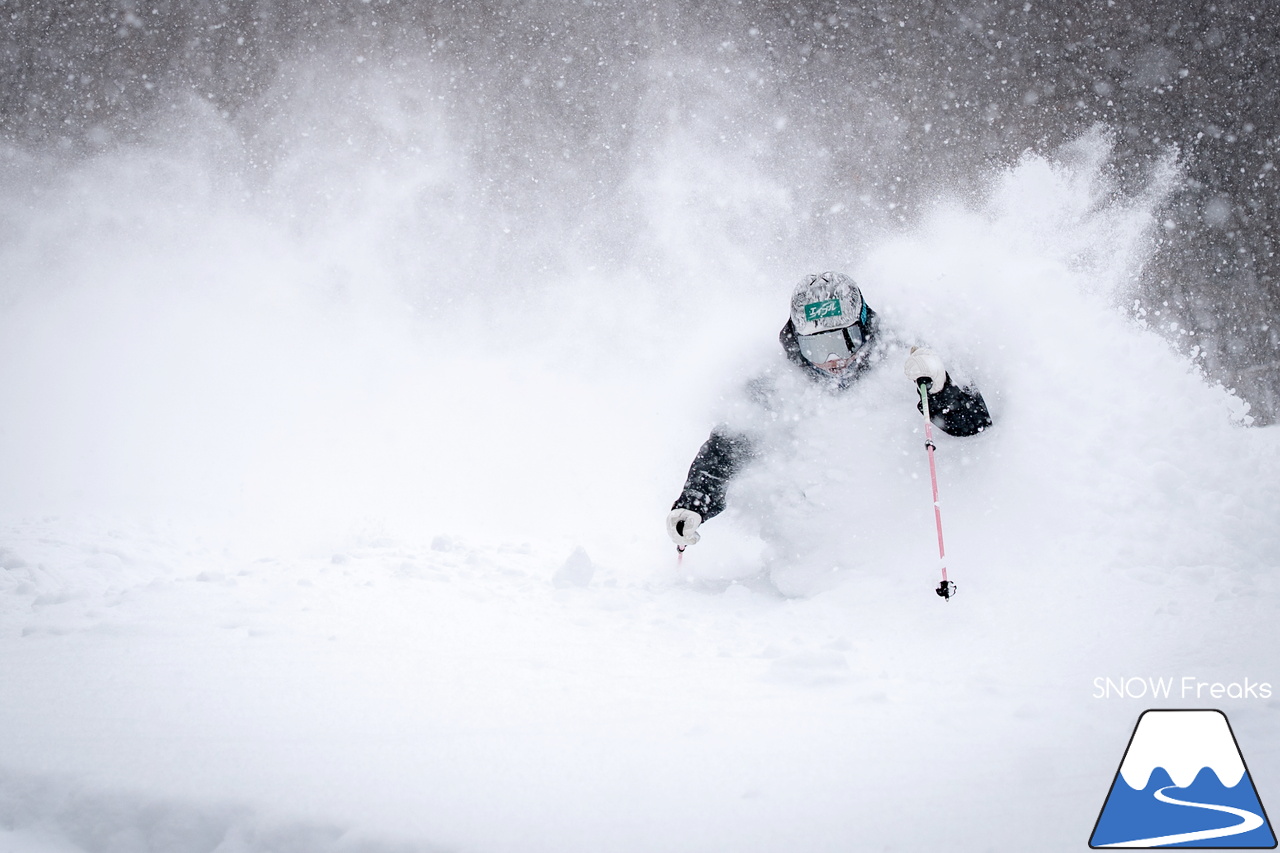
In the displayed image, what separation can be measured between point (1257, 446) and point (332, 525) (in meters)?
6.34

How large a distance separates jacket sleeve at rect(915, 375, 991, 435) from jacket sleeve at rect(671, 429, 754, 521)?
0.88 meters

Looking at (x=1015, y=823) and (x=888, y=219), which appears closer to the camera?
(x=1015, y=823)

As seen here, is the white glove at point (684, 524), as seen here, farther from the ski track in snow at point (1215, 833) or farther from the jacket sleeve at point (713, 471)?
the ski track in snow at point (1215, 833)

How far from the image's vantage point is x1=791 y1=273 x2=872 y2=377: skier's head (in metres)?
2.87

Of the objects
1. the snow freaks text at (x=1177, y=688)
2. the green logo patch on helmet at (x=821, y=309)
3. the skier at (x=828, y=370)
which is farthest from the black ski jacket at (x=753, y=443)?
the snow freaks text at (x=1177, y=688)

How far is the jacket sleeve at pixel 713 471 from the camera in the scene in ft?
10.3

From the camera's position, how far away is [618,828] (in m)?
1.28

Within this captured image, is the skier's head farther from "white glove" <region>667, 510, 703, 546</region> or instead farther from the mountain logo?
the mountain logo

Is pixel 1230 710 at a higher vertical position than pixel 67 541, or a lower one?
lower

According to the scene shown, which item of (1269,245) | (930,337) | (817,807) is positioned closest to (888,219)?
(1269,245)

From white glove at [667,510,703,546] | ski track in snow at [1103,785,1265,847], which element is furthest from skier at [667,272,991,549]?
ski track in snow at [1103,785,1265,847]

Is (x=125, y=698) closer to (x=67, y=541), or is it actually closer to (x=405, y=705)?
(x=405, y=705)

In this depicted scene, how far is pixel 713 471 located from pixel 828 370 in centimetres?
73

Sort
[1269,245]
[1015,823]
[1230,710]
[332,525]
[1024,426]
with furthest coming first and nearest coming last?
[1269,245], [332,525], [1024,426], [1230,710], [1015,823]
